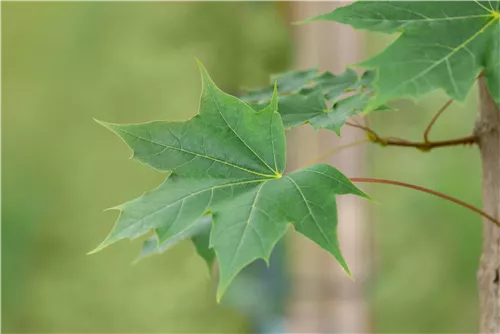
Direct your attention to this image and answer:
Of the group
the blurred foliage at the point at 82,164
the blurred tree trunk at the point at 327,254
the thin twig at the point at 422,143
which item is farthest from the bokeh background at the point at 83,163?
the thin twig at the point at 422,143

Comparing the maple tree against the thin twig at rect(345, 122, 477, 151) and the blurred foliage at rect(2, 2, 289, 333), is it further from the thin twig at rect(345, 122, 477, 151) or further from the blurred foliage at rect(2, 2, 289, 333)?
the blurred foliage at rect(2, 2, 289, 333)

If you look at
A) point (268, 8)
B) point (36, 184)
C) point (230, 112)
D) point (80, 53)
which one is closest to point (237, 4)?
point (268, 8)

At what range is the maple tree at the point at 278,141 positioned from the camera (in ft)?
1.21

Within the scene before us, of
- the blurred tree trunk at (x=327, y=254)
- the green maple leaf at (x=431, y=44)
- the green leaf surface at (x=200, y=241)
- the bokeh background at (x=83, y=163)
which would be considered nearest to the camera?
the green maple leaf at (x=431, y=44)

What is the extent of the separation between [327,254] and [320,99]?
1463 millimetres

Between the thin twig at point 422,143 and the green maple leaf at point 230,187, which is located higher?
the thin twig at point 422,143

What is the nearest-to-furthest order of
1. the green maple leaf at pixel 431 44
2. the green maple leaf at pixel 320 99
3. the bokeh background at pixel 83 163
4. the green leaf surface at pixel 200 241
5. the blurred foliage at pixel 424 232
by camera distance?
the green maple leaf at pixel 431 44, the green maple leaf at pixel 320 99, the green leaf surface at pixel 200 241, the blurred foliage at pixel 424 232, the bokeh background at pixel 83 163

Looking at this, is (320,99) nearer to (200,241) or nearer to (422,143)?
(422,143)

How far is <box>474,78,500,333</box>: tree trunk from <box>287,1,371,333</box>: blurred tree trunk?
1203 millimetres

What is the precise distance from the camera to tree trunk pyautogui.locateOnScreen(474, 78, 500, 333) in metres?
0.54

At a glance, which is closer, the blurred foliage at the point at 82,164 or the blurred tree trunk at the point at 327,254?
the blurred tree trunk at the point at 327,254

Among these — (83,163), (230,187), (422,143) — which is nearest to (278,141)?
(230,187)

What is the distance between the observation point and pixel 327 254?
76.8 inches

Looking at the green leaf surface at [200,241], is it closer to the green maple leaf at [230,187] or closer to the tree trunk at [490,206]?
the green maple leaf at [230,187]
